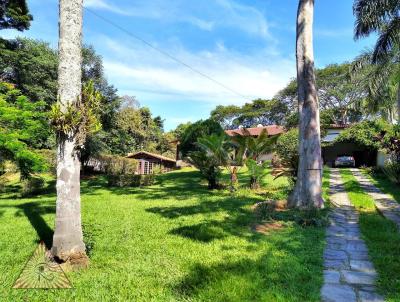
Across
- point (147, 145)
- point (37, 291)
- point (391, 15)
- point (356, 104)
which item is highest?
point (391, 15)

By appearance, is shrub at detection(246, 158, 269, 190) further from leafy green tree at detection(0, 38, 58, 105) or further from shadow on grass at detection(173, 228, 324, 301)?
leafy green tree at detection(0, 38, 58, 105)

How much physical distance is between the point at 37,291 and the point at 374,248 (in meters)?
5.52

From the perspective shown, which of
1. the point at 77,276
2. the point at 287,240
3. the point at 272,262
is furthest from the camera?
the point at 287,240

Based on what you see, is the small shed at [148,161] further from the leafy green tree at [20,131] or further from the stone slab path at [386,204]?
the stone slab path at [386,204]

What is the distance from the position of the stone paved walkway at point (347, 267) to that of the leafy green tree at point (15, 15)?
2054 centimetres

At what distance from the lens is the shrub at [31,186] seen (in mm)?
18125

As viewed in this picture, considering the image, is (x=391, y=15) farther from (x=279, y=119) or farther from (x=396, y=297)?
(x=279, y=119)

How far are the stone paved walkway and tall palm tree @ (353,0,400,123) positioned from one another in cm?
1166

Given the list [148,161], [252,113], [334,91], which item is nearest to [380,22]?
[334,91]

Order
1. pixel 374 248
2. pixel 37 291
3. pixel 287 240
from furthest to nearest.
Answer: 1. pixel 287 240
2. pixel 374 248
3. pixel 37 291

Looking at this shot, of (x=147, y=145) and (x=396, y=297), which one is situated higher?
(x=147, y=145)

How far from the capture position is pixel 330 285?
4617mm

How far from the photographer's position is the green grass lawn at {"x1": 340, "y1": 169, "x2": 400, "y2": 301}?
15.0ft

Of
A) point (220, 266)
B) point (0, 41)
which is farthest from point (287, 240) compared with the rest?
point (0, 41)
